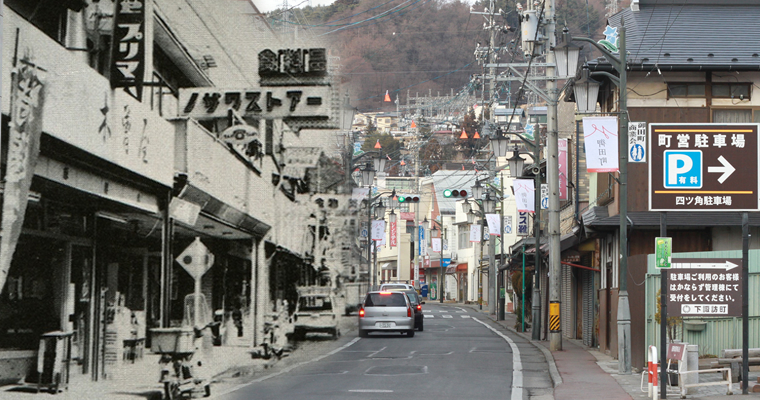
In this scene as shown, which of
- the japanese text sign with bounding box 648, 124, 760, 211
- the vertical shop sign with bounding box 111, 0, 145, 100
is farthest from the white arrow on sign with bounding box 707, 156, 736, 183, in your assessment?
the vertical shop sign with bounding box 111, 0, 145, 100

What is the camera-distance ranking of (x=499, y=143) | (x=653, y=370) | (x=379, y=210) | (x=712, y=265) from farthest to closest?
1. (x=379, y=210)
2. (x=499, y=143)
3. (x=712, y=265)
4. (x=653, y=370)

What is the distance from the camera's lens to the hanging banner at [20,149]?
152 inches

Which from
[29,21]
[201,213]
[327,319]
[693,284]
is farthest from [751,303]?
[29,21]

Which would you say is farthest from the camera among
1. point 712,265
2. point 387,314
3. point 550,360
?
point 387,314

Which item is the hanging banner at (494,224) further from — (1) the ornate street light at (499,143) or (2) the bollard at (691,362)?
(2) the bollard at (691,362)

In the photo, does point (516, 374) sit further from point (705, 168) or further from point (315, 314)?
point (315, 314)

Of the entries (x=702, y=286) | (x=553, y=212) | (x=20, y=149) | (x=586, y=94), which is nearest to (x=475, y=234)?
(x=553, y=212)

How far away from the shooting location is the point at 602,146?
18.6 metres

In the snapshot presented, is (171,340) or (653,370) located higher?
(171,340)

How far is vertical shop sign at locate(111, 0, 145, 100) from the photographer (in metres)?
4.35

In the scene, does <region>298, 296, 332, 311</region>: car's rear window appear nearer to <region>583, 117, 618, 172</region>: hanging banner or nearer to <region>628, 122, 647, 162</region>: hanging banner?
<region>628, 122, 647, 162</region>: hanging banner

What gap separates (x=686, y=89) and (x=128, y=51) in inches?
776

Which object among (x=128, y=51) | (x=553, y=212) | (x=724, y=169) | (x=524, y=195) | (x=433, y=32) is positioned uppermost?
(x=433, y=32)

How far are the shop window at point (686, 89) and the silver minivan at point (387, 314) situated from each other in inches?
439
